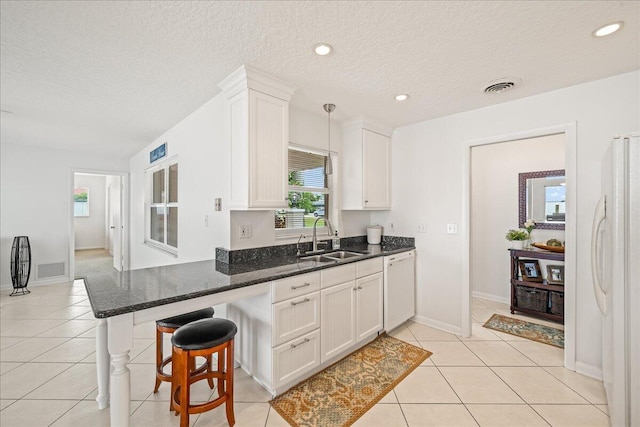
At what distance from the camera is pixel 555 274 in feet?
11.1

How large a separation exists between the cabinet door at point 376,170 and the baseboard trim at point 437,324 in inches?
55.6

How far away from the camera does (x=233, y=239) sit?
2465 mm

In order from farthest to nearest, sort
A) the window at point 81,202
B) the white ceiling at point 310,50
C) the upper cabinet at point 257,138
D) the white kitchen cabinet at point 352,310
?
the window at point 81,202 → the white kitchen cabinet at point 352,310 → the upper cabinet at point 257,138 → the white ceiling at point 310,50

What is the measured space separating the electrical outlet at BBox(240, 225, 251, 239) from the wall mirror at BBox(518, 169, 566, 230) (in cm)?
357

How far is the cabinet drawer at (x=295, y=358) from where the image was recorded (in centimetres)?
196

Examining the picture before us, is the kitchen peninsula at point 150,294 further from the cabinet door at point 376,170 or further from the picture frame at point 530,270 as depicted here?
the picture frame at point 530,270

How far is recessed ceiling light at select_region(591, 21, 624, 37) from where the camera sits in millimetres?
1626

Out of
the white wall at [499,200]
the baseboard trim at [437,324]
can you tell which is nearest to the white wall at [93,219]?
the baseboard trim at [437,324]

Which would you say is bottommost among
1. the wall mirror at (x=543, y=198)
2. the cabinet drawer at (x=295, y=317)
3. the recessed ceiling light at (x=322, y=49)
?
the cabinet drawer at (x=295, y=317)

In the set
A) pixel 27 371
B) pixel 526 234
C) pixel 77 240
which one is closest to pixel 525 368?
pixel 526 234

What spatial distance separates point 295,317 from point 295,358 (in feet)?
1.00

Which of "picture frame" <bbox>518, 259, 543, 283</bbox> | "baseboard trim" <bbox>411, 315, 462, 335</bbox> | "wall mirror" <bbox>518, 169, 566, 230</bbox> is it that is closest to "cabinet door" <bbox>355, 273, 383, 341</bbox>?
"baseboard trim" <bbox>411, 315, 462, 335</bbox>

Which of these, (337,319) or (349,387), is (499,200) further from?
(349,387)

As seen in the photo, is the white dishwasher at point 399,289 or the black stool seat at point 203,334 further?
the white dishwasher at point 399,289
